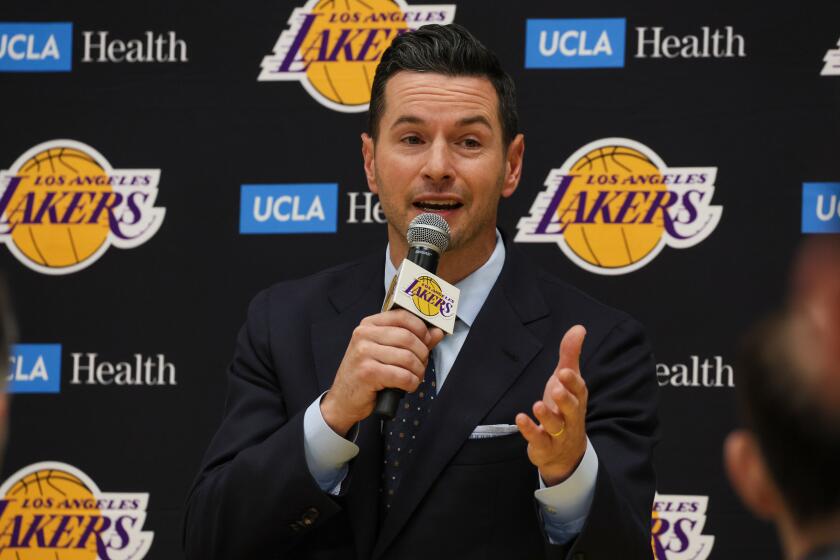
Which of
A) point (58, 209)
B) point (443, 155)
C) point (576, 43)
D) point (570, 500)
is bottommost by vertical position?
point (570, 500)

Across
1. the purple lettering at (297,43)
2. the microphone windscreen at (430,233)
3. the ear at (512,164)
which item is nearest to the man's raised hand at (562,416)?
the microphone windscreen at (430,233)

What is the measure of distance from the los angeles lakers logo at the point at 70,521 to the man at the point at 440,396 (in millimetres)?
1221

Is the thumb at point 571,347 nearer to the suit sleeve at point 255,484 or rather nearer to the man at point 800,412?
the suit sleeve at point 255,484

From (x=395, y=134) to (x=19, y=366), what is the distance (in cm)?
166

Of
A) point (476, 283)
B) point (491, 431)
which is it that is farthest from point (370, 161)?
point (491, 431)

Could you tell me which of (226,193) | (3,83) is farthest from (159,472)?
(3,83)

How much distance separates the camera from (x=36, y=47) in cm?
379

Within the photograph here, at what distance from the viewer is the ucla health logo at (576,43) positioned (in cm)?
348

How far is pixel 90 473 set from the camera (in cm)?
364

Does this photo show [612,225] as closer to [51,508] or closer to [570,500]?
[570,500]

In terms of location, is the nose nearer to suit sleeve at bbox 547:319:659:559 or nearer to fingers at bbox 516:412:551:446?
suit sleeve at bbox 547:319:659:559

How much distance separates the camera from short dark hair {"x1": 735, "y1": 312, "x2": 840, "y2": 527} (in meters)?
1.02

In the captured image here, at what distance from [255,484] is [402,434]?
0.31 m

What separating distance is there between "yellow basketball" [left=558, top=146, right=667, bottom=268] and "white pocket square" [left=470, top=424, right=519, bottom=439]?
3.84 ft
